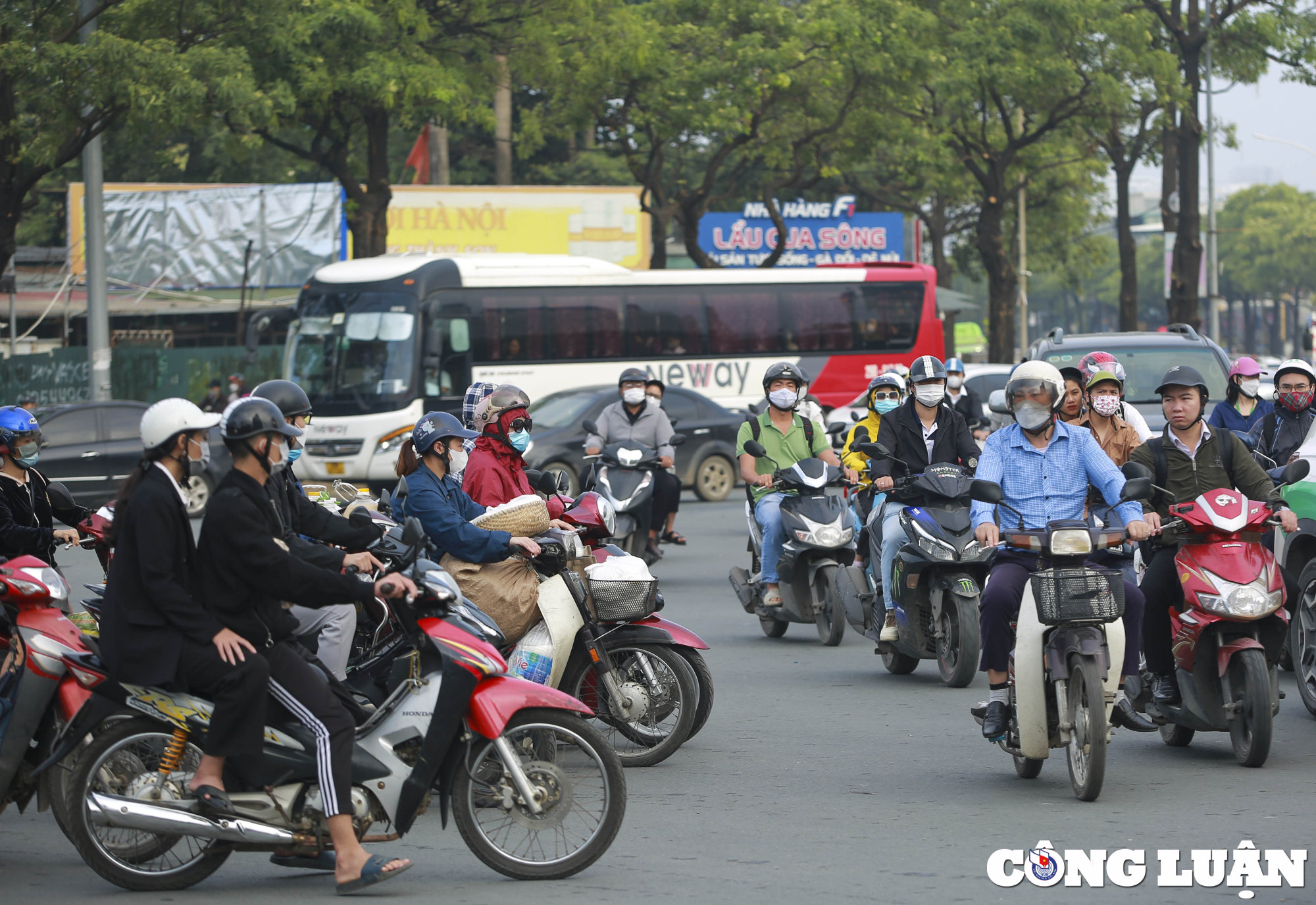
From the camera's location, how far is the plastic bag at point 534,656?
6.71m

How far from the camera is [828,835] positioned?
5.84 metres

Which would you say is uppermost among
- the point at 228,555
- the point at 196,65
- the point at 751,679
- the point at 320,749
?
the point at 196,65

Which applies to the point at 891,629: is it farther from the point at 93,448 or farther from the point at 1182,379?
the point at 93,448

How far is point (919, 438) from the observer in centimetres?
942

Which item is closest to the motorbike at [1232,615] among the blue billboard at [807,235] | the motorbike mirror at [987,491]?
the motorbike mirror at [987,491]

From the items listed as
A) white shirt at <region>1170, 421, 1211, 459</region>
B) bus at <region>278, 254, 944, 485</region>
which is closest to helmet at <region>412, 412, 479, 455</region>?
white shirt at <region>1170, 421, 1211, 459</region>

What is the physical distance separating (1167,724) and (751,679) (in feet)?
9.55

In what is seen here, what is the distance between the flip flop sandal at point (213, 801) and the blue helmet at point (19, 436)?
8.68 ft

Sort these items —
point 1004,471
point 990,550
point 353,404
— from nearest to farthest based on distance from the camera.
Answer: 1. point 1004,471
2. point 990,550
3. point 353,404

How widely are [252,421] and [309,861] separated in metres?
1.44

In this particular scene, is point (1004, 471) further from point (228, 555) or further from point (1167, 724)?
point (228, 555)

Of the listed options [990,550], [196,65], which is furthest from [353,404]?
[990,550]

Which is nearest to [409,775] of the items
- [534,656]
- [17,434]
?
[534,656]

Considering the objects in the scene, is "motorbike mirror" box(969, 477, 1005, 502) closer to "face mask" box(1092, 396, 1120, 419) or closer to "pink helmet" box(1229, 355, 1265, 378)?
"face mask" box(1092, 396, 1120, 419)
